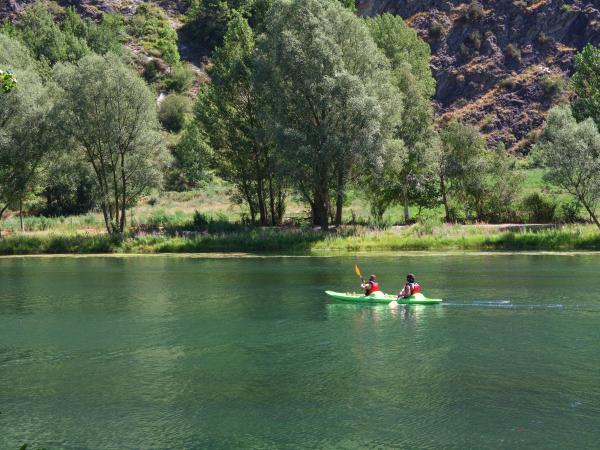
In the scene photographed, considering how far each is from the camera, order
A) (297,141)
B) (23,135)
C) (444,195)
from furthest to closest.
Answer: (444,195) → (23,135) → (297,141)

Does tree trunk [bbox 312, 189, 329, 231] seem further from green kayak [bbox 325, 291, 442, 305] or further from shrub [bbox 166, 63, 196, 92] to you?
shrub [bbox 166, 63, 196, 92]

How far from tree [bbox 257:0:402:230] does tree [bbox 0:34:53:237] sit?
2245 cm

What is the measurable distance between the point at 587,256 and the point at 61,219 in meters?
60.1

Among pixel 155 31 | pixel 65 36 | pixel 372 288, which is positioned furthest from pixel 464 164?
pixel 155 31

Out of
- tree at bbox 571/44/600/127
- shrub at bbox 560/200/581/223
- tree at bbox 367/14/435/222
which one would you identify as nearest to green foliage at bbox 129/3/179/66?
tree at bbox 367/14/435/222

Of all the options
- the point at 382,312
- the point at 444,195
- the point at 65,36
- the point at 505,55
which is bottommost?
the point at 382,312

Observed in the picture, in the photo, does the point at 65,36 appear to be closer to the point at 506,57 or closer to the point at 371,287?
the point at 506,57

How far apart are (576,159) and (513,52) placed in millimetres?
81270

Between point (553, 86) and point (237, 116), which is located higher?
point (553, 86)

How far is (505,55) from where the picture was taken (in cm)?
13162

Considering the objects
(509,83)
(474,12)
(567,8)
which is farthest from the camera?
(474,12)

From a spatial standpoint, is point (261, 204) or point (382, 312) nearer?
point (382, 312)

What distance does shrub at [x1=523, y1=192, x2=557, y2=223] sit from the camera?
222ft

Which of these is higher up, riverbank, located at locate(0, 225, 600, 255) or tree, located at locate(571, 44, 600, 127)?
tree, located at locate(571, 44, 600, 127)
